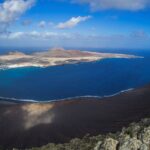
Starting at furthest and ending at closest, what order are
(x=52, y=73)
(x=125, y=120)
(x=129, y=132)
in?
(x=52, y=73) → (x=125, y=120) → (x=129, y=132)

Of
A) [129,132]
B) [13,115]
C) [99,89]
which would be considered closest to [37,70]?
[99,89]

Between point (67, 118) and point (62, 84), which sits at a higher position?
point (62, 84)

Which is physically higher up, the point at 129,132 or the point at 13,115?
the point at 129,132

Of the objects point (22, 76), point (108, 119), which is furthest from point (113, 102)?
point (22, 76)

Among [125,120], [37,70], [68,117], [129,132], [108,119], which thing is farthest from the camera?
[37,70]

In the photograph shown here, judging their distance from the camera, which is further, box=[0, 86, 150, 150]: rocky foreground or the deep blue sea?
the deep blue sea

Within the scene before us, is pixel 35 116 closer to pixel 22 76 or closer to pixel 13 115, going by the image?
pixel 13 115

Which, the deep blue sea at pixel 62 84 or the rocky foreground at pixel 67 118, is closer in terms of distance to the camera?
the rocky foreground at pixel 67 118

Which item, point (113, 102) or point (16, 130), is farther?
point (113, 102)

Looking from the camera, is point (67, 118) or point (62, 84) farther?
point (62, 84)
